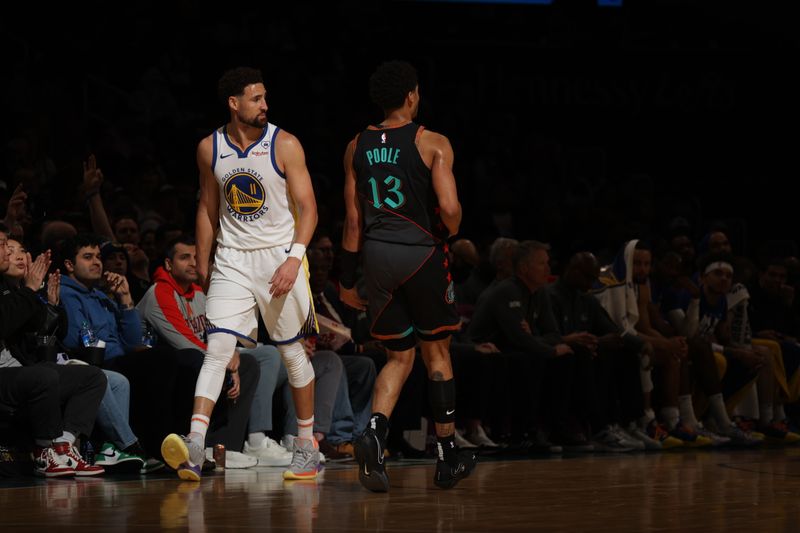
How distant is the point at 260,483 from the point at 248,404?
120 centimetres

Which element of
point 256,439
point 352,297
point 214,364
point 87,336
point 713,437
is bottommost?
point 713,437

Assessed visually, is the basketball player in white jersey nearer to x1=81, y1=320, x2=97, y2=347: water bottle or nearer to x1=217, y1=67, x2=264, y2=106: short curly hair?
x1=217, y1=67, x2=264, y2=106: short curly hair

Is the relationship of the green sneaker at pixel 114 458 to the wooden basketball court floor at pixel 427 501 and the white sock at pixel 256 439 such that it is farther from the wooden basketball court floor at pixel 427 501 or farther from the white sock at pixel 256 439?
the white sock at pixel 256 439

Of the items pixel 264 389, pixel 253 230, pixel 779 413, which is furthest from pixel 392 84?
pixel 779 413

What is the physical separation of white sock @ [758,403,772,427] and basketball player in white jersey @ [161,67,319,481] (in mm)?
5114

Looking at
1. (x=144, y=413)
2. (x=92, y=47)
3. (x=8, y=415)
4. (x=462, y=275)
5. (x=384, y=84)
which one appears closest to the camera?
(x=384, y=84)

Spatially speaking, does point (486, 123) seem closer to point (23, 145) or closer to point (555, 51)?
point (555, 51)

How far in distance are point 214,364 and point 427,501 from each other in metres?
1.32

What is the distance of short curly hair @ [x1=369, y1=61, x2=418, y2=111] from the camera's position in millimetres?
5699

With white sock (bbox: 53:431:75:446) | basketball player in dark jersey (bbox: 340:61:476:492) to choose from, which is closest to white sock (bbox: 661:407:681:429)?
basketball player in dark jersey (bbox: 340:61:476:492)

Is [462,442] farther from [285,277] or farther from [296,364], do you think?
[285,277]

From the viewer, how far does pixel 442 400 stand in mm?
5809

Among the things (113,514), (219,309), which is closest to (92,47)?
(219,309)

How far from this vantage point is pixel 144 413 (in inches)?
274
